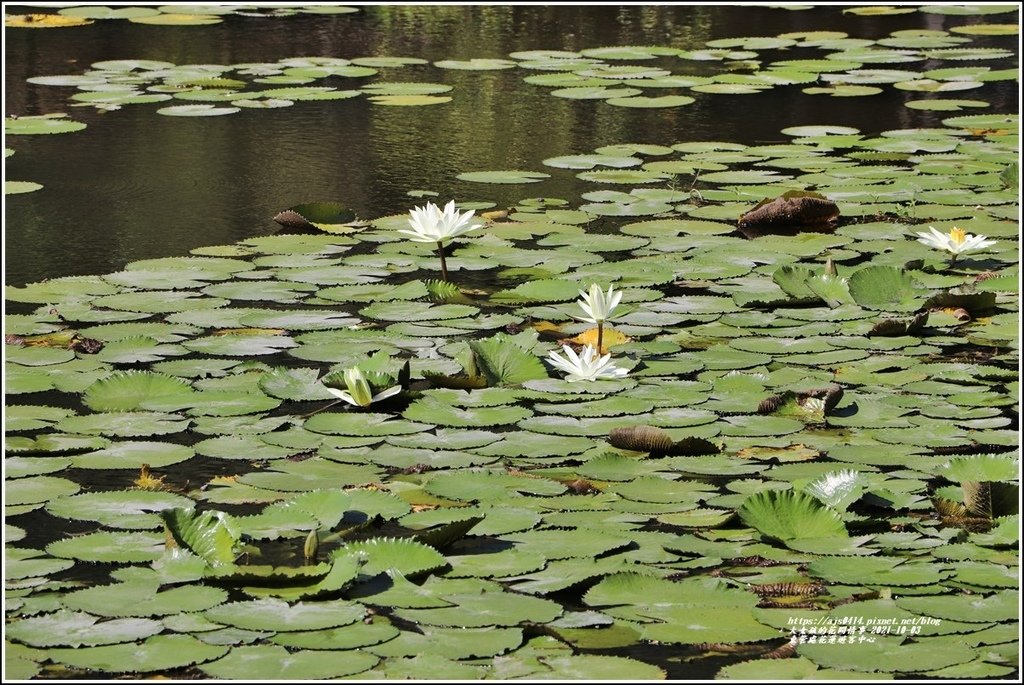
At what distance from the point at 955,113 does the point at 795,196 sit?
7.33 feet

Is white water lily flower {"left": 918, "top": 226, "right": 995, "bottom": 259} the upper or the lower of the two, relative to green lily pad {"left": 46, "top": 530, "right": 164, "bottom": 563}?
upper

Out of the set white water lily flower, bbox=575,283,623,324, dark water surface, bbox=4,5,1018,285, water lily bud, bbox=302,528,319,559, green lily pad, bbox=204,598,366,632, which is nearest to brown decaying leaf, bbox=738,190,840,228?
dark water surface, bbox=4,5,1018,285

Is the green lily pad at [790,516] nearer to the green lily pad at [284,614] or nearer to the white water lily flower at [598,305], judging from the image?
the green lily pad at [284,614]

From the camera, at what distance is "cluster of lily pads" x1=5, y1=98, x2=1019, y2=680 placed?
7.29ft

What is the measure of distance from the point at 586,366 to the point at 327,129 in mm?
3265

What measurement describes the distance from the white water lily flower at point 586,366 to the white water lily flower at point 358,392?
41 centimetres

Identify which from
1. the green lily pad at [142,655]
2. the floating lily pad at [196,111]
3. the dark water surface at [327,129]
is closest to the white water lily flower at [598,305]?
the green lily pad at [142,655]

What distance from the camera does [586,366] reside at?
11.0 feet

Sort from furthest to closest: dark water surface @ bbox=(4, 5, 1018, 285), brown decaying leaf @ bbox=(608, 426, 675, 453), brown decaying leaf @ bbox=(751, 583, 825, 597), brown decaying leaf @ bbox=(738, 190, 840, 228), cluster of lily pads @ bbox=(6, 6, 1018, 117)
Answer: cluster of lily pads @ bbox=(6, 6, 1018, 117), dark water surface @ bbox=(4, 5, 1018, 285), brown decaying leaf @ bbox=(738, 190, 840, 228), brown decaying leaf @ bbox=(608, 426, 675, 453), brown decaying leaf @ bbox=(751, 583, 825, 597)

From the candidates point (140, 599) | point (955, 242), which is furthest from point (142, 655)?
point (955, 242)

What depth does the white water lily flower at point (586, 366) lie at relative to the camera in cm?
335

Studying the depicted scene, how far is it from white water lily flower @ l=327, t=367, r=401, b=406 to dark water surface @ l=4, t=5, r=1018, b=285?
147cm

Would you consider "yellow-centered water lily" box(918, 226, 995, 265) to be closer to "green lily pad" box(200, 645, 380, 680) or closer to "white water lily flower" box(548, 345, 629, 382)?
"white water lily flower" box(548, 345, 629, 382)

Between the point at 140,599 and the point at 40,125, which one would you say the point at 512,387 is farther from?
the point at 40,125
